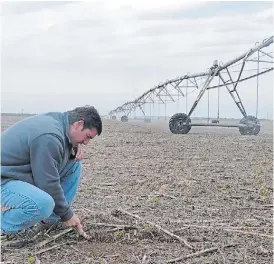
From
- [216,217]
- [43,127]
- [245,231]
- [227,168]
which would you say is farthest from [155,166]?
[43,127]

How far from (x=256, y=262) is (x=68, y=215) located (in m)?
1.53

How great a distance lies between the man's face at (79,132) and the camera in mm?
4117

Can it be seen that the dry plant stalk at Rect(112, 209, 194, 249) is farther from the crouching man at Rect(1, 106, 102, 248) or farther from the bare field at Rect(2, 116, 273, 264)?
the crouching man at Rect(1, 106, 102, 248)

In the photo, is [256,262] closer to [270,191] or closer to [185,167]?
[270,191]

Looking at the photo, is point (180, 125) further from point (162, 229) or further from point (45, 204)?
point (45, 204)

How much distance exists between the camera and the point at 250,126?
830 inches

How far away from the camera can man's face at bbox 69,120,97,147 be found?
4.12m

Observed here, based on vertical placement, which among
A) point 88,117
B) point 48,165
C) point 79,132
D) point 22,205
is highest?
point 88,117

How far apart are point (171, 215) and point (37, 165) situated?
1670 mm

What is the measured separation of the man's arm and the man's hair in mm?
248

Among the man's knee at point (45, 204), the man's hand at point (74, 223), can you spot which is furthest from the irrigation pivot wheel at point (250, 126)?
the man's knee at point (45, 204)

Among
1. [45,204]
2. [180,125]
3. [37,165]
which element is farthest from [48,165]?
[180,125]

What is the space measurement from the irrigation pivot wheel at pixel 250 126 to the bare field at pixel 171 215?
12.2 metres

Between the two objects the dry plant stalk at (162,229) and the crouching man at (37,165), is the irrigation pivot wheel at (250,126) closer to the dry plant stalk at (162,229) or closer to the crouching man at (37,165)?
the dry plant stalk at (162,229)
